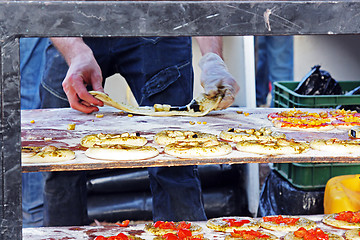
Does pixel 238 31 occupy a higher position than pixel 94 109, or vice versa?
pixel 238 31

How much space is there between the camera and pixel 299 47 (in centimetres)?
560

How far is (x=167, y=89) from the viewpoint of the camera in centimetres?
328

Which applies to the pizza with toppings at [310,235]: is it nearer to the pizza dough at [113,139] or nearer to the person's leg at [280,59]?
the pizza dough at [113,139]

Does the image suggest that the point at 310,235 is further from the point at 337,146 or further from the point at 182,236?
the point at 182,236

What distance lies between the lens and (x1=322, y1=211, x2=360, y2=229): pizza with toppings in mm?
2285

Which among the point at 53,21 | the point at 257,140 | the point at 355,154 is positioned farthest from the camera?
the point at 257,140

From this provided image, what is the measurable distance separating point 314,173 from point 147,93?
43.4 inches

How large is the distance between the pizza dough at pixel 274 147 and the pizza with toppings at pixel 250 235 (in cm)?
36

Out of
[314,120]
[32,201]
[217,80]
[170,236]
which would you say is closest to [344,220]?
[314,120]

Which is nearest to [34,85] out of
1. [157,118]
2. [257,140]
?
[157,118]

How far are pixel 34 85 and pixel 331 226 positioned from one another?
2.85m

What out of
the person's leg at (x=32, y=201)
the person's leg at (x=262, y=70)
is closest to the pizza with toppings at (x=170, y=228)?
the person's leg at (x=32, y=201)

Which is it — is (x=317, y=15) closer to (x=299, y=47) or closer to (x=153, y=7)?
(x=153, y=7)

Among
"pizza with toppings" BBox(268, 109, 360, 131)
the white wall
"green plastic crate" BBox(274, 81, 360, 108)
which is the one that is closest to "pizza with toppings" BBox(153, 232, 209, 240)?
"pizza with toppings" BBox(268, 109, 360, 131)
